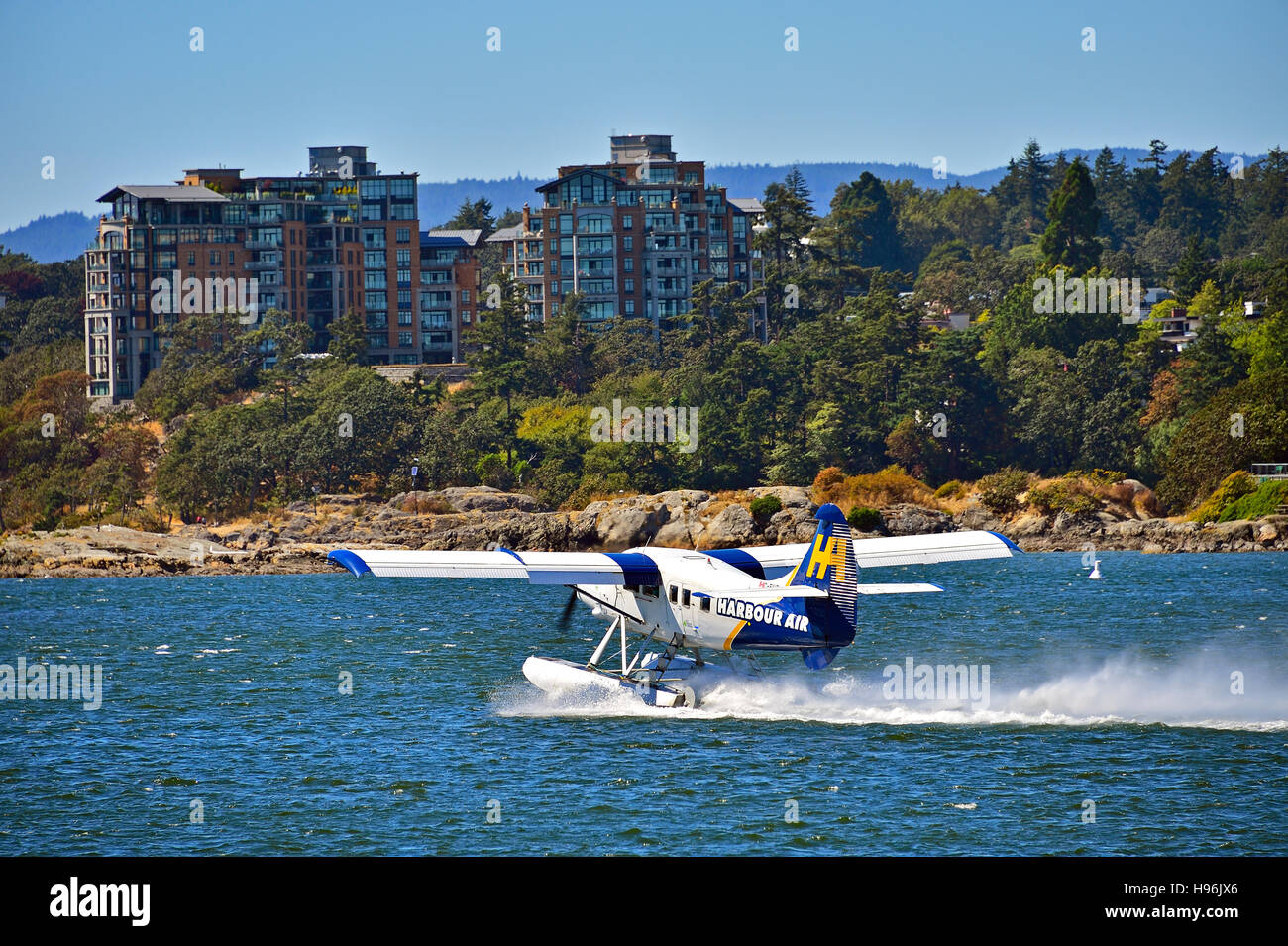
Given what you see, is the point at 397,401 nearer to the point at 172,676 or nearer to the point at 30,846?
the point at 172,676

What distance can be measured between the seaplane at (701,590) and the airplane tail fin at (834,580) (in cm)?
2

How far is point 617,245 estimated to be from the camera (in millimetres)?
126125

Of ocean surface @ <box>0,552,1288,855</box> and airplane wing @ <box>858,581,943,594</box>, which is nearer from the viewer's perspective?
ocean surface @ <box>0,552,1288,855</box>

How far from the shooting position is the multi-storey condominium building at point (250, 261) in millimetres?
125938

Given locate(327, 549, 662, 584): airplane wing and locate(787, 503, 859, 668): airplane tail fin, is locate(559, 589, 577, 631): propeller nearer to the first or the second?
locate(327, 549, 662, 584): airplane wing

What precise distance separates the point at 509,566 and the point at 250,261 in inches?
4259

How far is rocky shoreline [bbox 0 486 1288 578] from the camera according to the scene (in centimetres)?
7925

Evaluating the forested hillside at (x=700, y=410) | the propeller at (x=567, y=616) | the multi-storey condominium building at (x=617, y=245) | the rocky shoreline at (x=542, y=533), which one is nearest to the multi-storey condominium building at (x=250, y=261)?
the forested hillside at (x=700, y=410)

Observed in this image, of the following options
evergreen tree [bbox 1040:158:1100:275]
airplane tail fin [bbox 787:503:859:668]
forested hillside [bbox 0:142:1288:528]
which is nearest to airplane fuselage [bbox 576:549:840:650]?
airplane tail fin [bbox 787:503:859:668]

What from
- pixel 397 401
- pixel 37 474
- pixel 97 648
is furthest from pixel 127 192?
pixel 97 648

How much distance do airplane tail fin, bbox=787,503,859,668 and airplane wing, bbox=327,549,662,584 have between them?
366 cm

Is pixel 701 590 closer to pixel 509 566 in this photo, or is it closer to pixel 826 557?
pixel 826 557

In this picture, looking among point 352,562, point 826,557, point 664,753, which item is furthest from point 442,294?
point 664,753
